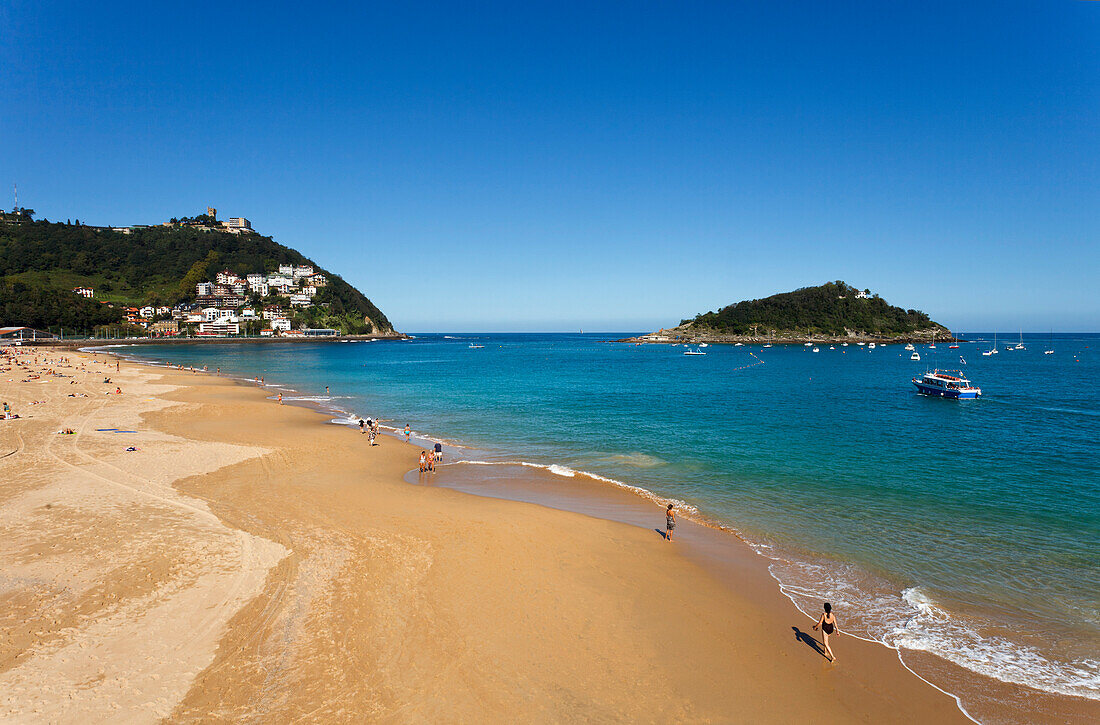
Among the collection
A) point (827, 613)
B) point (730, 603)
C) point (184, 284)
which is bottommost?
point (730, 603)

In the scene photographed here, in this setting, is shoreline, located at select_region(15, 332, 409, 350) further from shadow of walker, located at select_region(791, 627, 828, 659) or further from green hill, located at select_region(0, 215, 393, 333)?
shadow of walker, located at select_region(791, 627, 828, 659)

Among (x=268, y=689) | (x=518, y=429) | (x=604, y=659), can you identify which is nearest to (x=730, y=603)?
(x=604, y=659)

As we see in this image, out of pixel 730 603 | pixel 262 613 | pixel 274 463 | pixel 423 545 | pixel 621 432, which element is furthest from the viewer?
pixel 621 432

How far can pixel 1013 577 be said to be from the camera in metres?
12.6

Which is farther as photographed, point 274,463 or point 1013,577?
point 274,463

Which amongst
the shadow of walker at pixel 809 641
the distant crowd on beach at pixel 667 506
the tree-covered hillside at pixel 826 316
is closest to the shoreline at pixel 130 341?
the distant crowd on beach at pixel 667 506

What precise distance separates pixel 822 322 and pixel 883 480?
181780mm

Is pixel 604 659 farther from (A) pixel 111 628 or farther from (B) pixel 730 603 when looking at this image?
(A) pixel 111 628

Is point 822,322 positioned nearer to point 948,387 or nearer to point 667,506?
point 948,387

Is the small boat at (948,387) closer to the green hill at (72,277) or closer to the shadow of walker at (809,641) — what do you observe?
the shadow of walker at (809,641)

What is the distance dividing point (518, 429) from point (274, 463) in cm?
1447

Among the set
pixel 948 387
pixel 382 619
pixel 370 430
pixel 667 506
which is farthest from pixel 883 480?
pixel 948 387

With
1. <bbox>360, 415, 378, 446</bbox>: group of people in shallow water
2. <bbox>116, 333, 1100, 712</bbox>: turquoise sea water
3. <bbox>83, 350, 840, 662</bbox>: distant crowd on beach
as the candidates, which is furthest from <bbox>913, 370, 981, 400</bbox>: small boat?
<bbox>360, 415, 378, 446</bbox>: group of people in shallow water

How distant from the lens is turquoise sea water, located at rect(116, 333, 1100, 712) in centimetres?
1072
